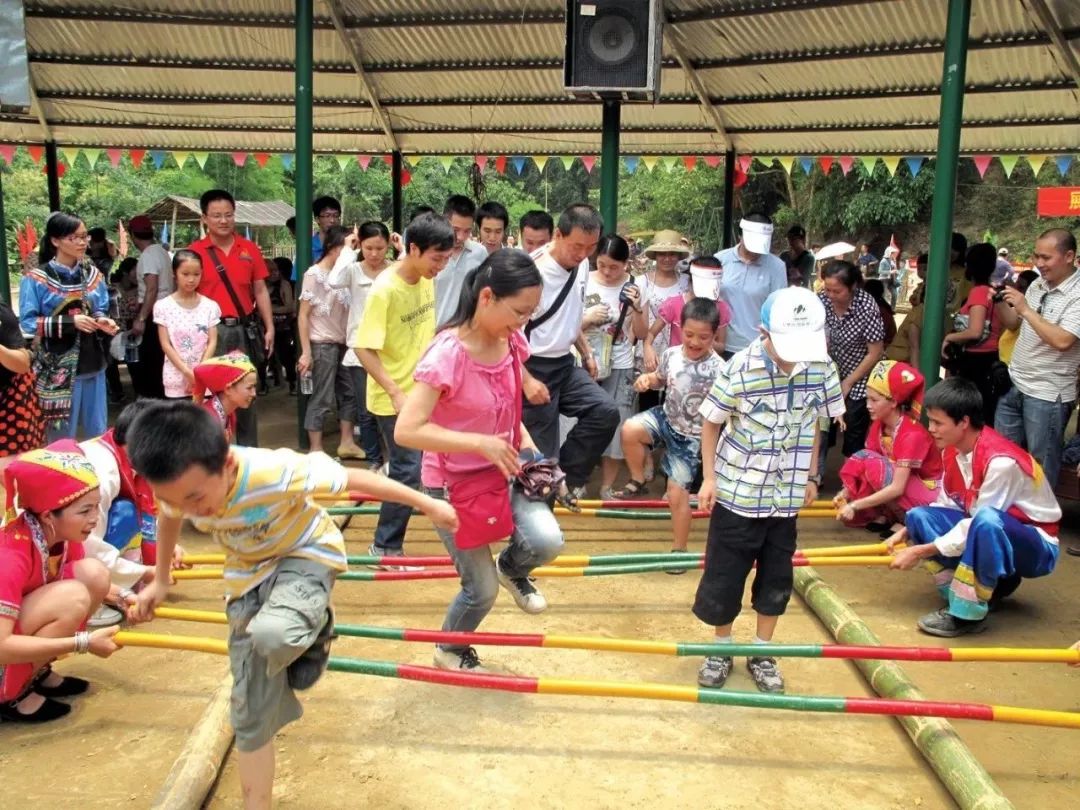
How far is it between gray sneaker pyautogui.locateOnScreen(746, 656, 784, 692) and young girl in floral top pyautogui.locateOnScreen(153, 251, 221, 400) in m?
3.65

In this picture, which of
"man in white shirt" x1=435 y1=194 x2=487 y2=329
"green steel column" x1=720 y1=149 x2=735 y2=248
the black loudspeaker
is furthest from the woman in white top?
"green steel column" x1=720 y1=149 x2=735 y2=248

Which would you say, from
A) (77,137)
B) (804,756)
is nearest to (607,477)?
(804,756)

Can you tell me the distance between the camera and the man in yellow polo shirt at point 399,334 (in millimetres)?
4434

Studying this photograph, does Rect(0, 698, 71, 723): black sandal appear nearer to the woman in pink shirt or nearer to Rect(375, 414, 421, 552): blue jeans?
the woman in pink shirt

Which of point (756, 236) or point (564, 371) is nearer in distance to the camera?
point (564, 371)

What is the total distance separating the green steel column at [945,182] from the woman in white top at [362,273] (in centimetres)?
339

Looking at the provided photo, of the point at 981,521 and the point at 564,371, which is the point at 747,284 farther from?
the point at 981,521

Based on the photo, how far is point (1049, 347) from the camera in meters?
5.30

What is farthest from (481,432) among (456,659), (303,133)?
(303,133)

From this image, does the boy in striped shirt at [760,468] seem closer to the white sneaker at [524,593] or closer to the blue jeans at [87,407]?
the white sneaker at [524,593]

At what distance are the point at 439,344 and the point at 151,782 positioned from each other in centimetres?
158

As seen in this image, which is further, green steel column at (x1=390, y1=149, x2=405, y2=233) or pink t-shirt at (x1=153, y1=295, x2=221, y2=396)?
green steel column at (x1=390, y1=149, x2=405, y2=233)

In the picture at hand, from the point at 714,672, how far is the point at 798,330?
1308 mm

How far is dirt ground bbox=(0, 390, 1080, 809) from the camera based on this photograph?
2902 mm
